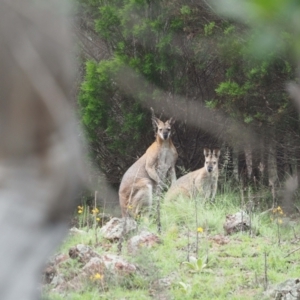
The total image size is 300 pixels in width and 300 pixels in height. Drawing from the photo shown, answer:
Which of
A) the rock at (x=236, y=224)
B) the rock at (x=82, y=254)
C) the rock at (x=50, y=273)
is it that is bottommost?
the rock at (x=50, y=273)

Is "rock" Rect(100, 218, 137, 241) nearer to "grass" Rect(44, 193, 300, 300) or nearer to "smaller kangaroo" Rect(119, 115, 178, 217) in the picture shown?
"grass" Rect(44, 193, 300, 300)

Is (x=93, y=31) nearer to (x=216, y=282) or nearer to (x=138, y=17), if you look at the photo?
(x=138, y=17)

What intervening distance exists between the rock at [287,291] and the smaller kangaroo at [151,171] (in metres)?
6.21

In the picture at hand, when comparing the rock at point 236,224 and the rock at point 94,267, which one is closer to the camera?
the rock at point 94,267

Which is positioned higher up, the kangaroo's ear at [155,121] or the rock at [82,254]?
the kangaroo's ear at [155,121]

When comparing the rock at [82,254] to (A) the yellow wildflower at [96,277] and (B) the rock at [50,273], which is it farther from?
(A) the yellow wildflower at [96,277]

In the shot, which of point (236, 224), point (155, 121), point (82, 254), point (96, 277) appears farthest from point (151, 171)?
point (96, 277)

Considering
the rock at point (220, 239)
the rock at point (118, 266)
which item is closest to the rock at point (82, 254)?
the rock at point (118, 266)

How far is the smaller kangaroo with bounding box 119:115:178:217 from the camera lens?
12.1m

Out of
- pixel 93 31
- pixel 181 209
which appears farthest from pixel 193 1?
pixel 93 31

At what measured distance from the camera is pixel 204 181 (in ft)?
37.9

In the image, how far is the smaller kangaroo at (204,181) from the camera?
11.1 m

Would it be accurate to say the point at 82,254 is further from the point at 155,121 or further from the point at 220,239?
the point at 155,121

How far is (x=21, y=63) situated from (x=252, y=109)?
9.71 metres
